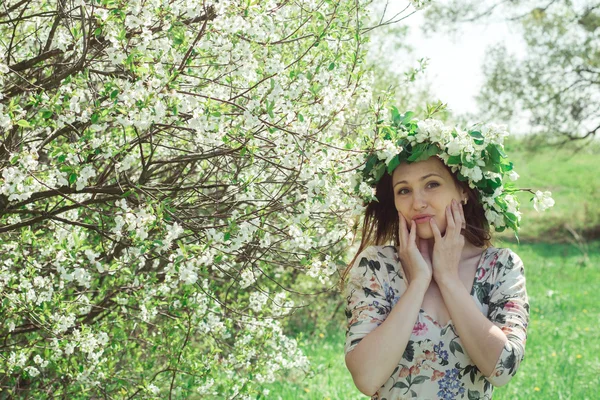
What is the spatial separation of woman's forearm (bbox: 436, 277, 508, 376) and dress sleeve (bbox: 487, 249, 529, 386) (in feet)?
0.09

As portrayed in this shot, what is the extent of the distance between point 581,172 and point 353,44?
2079 centimetres

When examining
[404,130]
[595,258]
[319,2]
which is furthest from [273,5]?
[595,258]

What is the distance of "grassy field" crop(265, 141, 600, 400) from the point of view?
611 cm

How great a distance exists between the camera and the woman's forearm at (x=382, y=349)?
240 cm

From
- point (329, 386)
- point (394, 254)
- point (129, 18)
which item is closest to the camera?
point (129, 18)

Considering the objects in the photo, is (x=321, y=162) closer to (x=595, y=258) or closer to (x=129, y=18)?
(x=129, y=18)

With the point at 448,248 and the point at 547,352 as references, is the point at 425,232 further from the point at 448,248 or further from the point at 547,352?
the point at 547,352

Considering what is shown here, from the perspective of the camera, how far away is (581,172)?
2236 cm

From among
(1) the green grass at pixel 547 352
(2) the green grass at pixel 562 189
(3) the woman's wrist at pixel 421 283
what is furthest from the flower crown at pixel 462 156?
(2) the green grass at pixel 562 189

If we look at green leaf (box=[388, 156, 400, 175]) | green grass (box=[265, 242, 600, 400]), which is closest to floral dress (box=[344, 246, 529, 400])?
green leaf (box=[388, 156, 400, 175])

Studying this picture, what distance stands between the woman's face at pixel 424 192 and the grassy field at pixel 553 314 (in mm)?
558

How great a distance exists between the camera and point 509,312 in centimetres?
250

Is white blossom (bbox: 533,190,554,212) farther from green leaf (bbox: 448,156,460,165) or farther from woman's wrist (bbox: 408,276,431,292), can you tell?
woman's wrist (bbox: 408,276,431,292)

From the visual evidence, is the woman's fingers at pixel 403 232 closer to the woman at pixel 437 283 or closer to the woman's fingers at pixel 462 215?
the woman at pixel 437 283
